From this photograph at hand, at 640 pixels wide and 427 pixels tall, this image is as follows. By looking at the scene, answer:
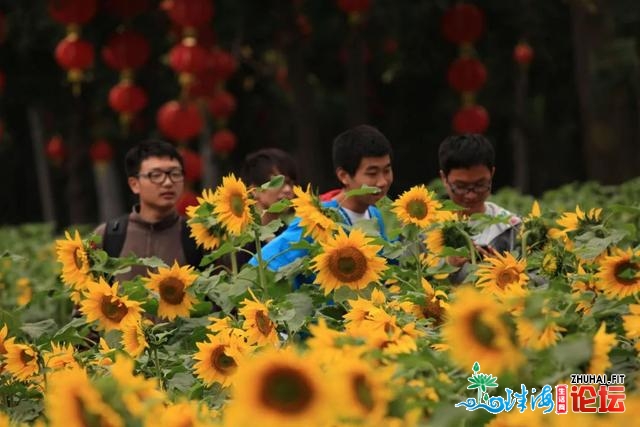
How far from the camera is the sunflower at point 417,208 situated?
14.8 ft

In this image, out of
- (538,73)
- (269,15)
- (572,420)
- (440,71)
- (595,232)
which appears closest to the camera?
(572,420)

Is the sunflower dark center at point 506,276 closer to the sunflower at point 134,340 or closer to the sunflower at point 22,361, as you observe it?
the sunflower at point 134,340

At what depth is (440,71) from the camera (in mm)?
15719

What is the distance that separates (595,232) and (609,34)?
25.7 feet

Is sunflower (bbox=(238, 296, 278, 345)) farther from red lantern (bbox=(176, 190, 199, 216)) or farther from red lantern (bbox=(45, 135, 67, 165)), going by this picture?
red lantern (bbox=(45, 135, 67, 165))

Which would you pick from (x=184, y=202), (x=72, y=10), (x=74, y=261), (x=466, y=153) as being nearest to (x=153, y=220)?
(x=466, y=153)

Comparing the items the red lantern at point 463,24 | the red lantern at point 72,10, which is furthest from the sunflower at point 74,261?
the red lantern at point 463,24

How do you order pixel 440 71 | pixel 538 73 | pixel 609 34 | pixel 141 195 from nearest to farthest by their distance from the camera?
pixel 141 195 < pixel 609 34 < pixel 440 71 < pixel 538 73

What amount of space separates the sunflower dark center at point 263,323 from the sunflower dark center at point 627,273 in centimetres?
88

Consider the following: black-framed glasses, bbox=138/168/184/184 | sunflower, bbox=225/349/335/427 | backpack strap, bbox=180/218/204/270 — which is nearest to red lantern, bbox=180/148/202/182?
black-framed glasses, bbox=138/168/184/184

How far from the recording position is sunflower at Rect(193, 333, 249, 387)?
3.76 meters

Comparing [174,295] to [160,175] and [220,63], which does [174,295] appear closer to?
[160,175]

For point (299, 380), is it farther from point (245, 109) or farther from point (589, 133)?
point (245, 109)

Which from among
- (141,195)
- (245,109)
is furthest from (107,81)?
(141,195)
